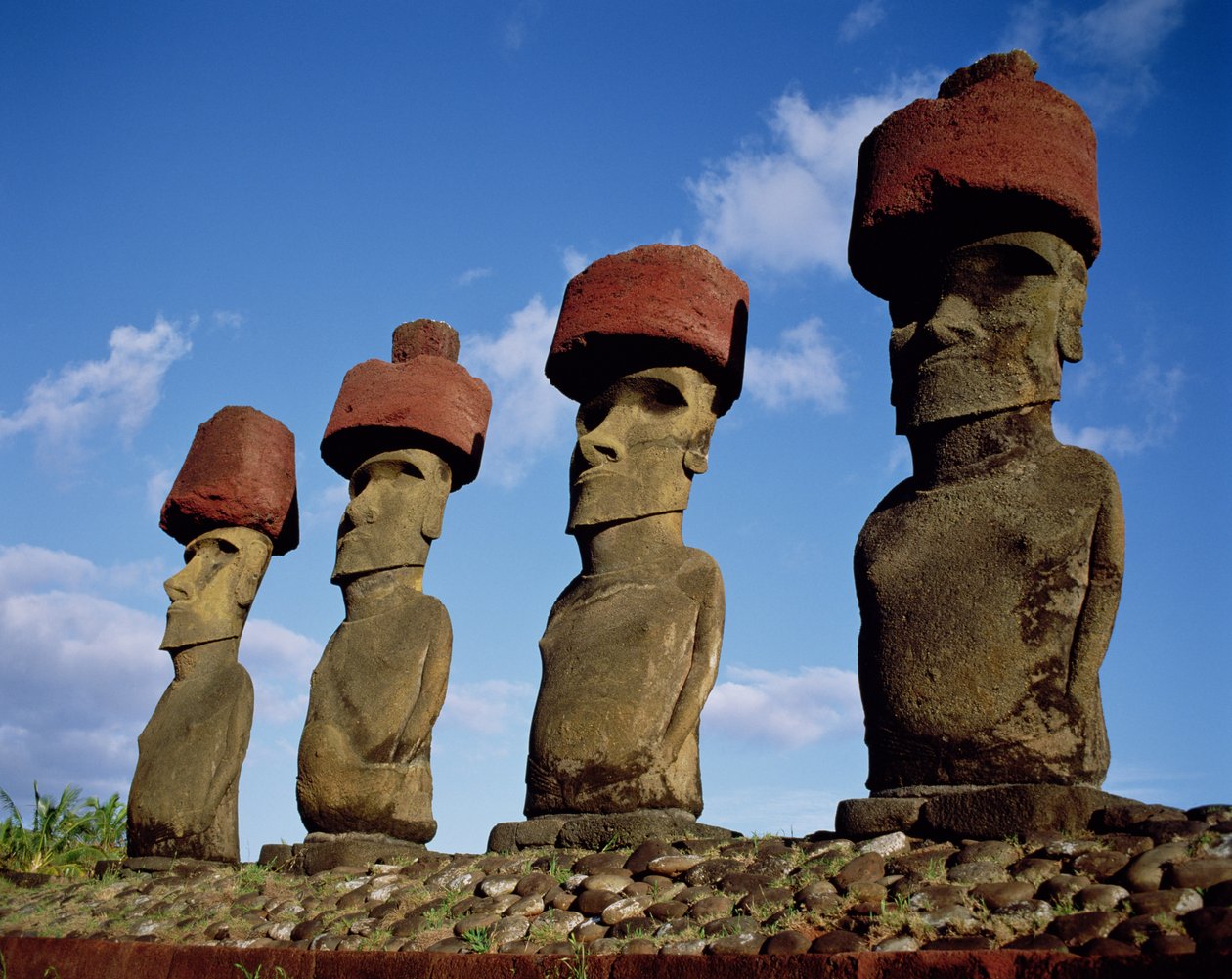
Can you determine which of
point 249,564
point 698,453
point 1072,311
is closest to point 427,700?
point 698,453

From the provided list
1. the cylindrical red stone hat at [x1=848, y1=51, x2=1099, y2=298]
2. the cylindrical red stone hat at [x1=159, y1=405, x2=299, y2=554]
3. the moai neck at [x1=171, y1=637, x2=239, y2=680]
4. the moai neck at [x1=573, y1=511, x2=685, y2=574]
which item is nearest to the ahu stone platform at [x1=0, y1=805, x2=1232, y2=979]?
the moai neck at [x1=573, y1=511, x2=685, y2=574]

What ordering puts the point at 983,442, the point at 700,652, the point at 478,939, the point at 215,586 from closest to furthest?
the point at 478,939, the point at 983,442, the point at 700,652, the point at 215,586

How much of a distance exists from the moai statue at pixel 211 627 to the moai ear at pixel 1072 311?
20.2ft

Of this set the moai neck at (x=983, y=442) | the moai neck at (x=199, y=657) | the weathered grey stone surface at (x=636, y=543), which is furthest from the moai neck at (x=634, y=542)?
the moai neck at (x=199, y=657)

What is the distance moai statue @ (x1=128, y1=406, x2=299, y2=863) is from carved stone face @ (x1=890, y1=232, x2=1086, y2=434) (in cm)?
546

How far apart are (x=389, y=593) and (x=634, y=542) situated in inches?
84.2

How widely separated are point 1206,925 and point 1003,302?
3.03 metres

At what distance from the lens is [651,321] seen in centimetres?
700

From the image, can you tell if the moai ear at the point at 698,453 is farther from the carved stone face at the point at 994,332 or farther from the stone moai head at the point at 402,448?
the stone moai head at the point at 402,448

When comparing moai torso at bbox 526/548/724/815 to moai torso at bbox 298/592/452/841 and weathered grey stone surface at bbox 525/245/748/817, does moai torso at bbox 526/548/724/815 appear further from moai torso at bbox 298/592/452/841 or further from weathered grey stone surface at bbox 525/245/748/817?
moai torso at bbox 298/592/452/841

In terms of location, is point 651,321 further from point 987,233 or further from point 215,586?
point 215,586

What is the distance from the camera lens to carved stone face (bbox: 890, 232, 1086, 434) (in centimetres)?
552

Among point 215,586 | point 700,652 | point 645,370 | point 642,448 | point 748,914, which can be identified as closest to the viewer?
point 748,914

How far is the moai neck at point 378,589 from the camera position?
815 cm
